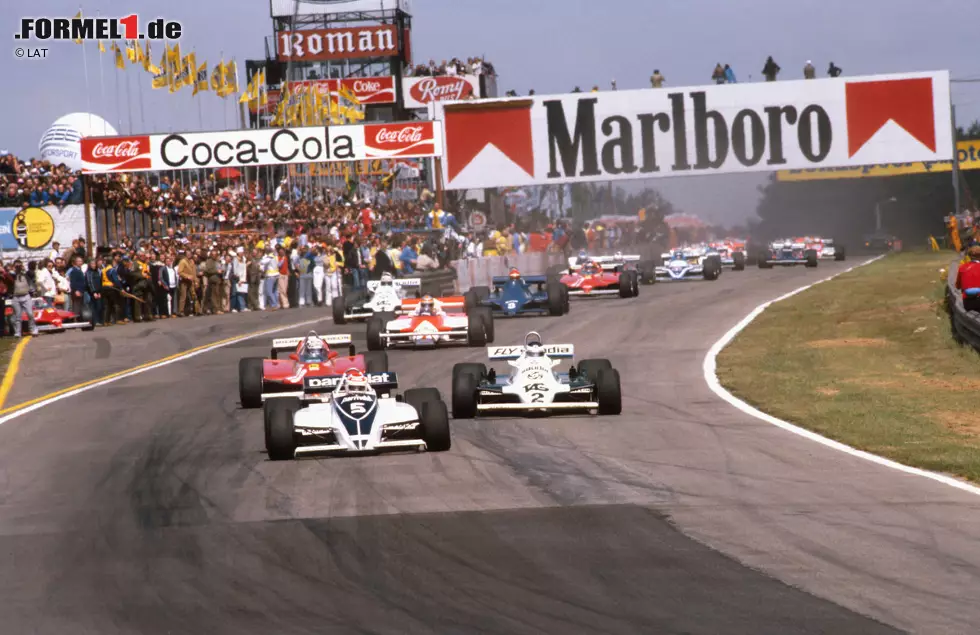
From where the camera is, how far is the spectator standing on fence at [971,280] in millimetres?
22719

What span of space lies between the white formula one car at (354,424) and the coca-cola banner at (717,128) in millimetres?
33651

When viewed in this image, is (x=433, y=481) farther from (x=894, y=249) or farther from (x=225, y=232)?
(x=894, y=249)

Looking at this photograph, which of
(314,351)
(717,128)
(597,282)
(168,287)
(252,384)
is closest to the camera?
(252,384)

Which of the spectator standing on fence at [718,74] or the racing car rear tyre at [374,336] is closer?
the racing car rear tyre at [374,336]

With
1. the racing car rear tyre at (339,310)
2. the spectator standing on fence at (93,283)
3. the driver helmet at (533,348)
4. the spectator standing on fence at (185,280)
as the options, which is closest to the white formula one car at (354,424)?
the driver helmet at (533,348)

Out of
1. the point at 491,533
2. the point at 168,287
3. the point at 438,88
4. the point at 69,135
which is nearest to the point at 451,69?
the point at 438,88

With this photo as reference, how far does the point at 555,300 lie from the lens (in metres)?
31.2

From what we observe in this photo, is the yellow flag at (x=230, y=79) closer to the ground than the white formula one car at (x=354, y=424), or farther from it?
farther from it

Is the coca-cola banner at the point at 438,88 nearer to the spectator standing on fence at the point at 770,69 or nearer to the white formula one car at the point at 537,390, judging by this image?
the spectator standing on fence at the point at 770,69

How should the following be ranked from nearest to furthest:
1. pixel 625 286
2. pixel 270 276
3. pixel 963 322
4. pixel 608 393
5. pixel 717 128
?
pixel 608 393
pixel 963 322
pixel 625 286
pixel 270 276
pixel 717 128

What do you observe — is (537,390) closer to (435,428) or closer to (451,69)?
(435,428)

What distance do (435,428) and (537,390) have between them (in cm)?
257

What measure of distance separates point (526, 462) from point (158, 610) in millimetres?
5698

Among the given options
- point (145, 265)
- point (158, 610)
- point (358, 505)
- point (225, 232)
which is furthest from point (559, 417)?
point (225, 232)
